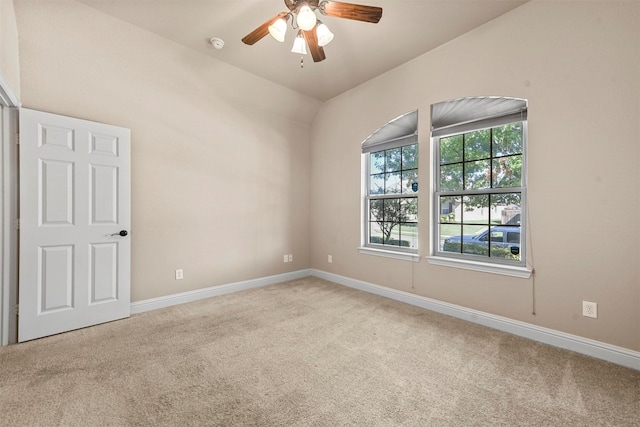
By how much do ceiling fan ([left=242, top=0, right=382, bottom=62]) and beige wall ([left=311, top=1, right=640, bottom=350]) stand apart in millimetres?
1483

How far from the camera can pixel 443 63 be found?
300 cm

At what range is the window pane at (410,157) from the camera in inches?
135

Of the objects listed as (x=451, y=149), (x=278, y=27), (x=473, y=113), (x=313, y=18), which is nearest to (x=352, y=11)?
(x=313, y=18)

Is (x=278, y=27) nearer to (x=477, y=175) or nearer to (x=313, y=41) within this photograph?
(x=313, y=41)

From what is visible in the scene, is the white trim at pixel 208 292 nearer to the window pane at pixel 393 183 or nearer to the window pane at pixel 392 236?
the window pane at pixel 392 236

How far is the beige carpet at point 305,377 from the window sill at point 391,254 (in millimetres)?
769

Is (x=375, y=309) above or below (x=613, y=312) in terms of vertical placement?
below

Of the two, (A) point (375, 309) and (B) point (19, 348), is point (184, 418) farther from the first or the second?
(A) point (375, 309)

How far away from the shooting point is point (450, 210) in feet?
10.2

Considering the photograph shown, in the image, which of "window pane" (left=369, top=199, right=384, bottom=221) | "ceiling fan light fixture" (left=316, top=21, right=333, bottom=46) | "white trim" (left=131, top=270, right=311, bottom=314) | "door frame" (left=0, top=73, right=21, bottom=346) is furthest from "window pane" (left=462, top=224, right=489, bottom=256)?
"door frame" (left=0, top=73, right=21, bottom=346)

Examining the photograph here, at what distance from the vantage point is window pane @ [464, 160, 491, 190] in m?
2.82

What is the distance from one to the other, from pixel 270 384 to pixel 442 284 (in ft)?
7.08

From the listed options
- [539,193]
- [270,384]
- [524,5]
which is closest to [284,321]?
[270,384]

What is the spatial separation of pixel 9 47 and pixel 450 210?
432 cm
